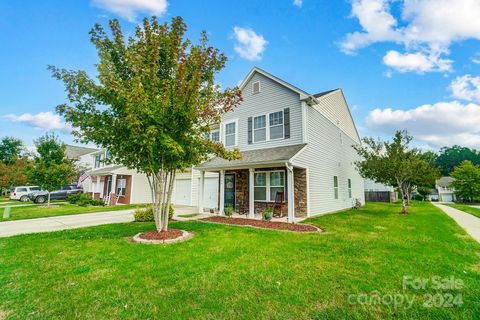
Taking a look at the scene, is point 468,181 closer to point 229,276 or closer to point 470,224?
point 470,224

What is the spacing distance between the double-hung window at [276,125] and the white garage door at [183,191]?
29.5 feet

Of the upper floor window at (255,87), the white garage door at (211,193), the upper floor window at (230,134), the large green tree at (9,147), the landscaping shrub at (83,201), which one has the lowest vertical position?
the landscaping shrub at (83,201)

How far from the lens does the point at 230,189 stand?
14055 mm

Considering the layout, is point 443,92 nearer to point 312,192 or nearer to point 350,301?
point 312,192

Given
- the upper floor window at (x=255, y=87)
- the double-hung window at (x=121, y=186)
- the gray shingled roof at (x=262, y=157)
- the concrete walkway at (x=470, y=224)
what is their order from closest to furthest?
the concrete walkway at (x=470, y=224), the gray shingled roof at (x=262, y=157), the upper floor window at (x=255, y=87), the double-hung window at (x=121, y=186)

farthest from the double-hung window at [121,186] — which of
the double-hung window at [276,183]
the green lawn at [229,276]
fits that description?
the double-hung window at [276,183]

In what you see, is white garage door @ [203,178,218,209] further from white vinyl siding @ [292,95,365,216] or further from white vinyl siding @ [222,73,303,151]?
white vinyl siding @ [292,95,365,216]

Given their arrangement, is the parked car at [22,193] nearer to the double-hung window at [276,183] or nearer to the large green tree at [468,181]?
the double-hung window at [276,183]

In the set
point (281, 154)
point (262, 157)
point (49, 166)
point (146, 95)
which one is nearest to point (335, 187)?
point (281, 154)

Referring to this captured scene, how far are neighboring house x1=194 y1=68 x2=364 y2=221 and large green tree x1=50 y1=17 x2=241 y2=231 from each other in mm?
4833

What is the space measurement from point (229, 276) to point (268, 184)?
8609 mm

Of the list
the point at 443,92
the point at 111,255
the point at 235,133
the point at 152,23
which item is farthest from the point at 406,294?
the point at 443,92

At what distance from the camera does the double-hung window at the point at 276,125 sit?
12.4 m

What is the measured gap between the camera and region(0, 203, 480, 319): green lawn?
2891 mm
